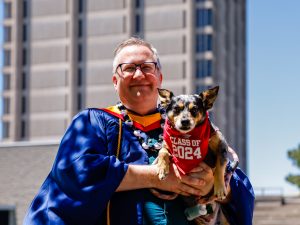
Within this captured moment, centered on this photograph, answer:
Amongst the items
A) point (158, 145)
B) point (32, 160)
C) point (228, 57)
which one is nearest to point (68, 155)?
point (158, 145)

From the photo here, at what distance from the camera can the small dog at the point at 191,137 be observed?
4.23 metres

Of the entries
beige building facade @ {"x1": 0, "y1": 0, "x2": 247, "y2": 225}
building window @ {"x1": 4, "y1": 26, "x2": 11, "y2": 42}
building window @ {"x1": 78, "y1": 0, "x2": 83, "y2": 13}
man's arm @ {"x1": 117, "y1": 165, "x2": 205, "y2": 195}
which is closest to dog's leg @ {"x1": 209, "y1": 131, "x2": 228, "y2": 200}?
man's arm @ {"x1": 117, "y1": 165, "x2": 205, "y2": 195}

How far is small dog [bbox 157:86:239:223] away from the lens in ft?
13.9

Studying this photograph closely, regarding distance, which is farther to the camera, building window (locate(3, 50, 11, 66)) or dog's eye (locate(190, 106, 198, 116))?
building window (locate(3, 50, 11, 66))

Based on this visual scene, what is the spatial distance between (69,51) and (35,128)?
9.20 m

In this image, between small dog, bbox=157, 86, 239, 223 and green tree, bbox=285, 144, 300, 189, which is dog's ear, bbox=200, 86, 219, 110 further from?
green tree, bbox=285, 144, 300, 189

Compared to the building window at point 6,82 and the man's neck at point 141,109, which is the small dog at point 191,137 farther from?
the building window at point 6,82

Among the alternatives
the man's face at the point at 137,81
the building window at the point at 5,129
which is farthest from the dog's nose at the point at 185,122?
the building window at the point at 5,129

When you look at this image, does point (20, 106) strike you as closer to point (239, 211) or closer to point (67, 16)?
point (67, 16)

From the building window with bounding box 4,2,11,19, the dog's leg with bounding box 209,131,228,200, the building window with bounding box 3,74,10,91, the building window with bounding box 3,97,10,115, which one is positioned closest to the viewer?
the dog's leg with bounding box 209,131,228,200

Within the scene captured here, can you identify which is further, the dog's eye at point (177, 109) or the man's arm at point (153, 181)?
the man's arm at point (153, 181)

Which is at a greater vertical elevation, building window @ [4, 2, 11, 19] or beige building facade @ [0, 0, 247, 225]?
building window @ [4, 2, 11, 19]

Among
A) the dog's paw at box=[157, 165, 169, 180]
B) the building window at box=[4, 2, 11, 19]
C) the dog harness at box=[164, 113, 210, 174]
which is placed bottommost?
the dog's paw at box=[157, 165, 169, 180]

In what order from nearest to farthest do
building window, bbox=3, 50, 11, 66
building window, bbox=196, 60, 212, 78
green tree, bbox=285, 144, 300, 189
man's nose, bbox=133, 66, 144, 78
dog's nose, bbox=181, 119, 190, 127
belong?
dog's nose, bbox=181, 119, 190, 127 < man's nose, bbox=133, 66, 144, 78 < green tree, bbox=285, 144, 300, 189 < building window, bbox=196, 60, 212, 78 < building window, bbox=3, 50, 11, 66
